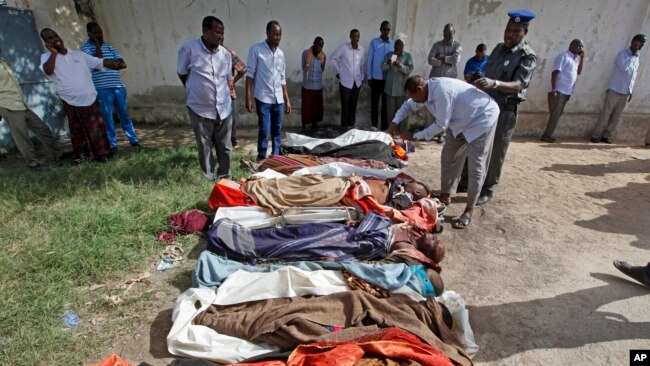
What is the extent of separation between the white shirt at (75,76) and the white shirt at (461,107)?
4798 millimetres

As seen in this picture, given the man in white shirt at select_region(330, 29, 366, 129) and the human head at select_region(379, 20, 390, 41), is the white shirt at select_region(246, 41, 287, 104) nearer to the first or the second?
the man in white shirt at select_region(330, 29, 366, 129)

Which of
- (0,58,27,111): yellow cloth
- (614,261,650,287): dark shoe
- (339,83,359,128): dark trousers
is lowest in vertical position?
(614,261,650,287): dark shoe

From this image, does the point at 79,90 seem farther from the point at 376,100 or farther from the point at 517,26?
the point at 517,26

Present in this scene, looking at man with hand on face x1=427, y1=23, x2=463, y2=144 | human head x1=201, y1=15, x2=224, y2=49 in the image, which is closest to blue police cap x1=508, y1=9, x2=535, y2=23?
man with hand on face x1=427, y1=23, x2=463, y2=144

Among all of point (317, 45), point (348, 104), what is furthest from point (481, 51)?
point (317, 45)

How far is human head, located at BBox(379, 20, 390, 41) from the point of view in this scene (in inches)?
256

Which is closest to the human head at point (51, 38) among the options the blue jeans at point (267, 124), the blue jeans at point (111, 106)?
the blue jeans at point (111, 106)

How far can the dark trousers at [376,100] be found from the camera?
7.02 meters

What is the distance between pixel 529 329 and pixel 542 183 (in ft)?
10.5

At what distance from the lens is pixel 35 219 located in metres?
3.51

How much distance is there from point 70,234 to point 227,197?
1441 mm

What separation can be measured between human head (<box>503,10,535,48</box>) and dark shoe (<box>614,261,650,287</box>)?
2.34 metres

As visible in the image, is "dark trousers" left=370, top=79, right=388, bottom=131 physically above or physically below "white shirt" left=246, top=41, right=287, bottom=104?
below

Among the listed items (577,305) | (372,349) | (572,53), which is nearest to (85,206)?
(372,349)
